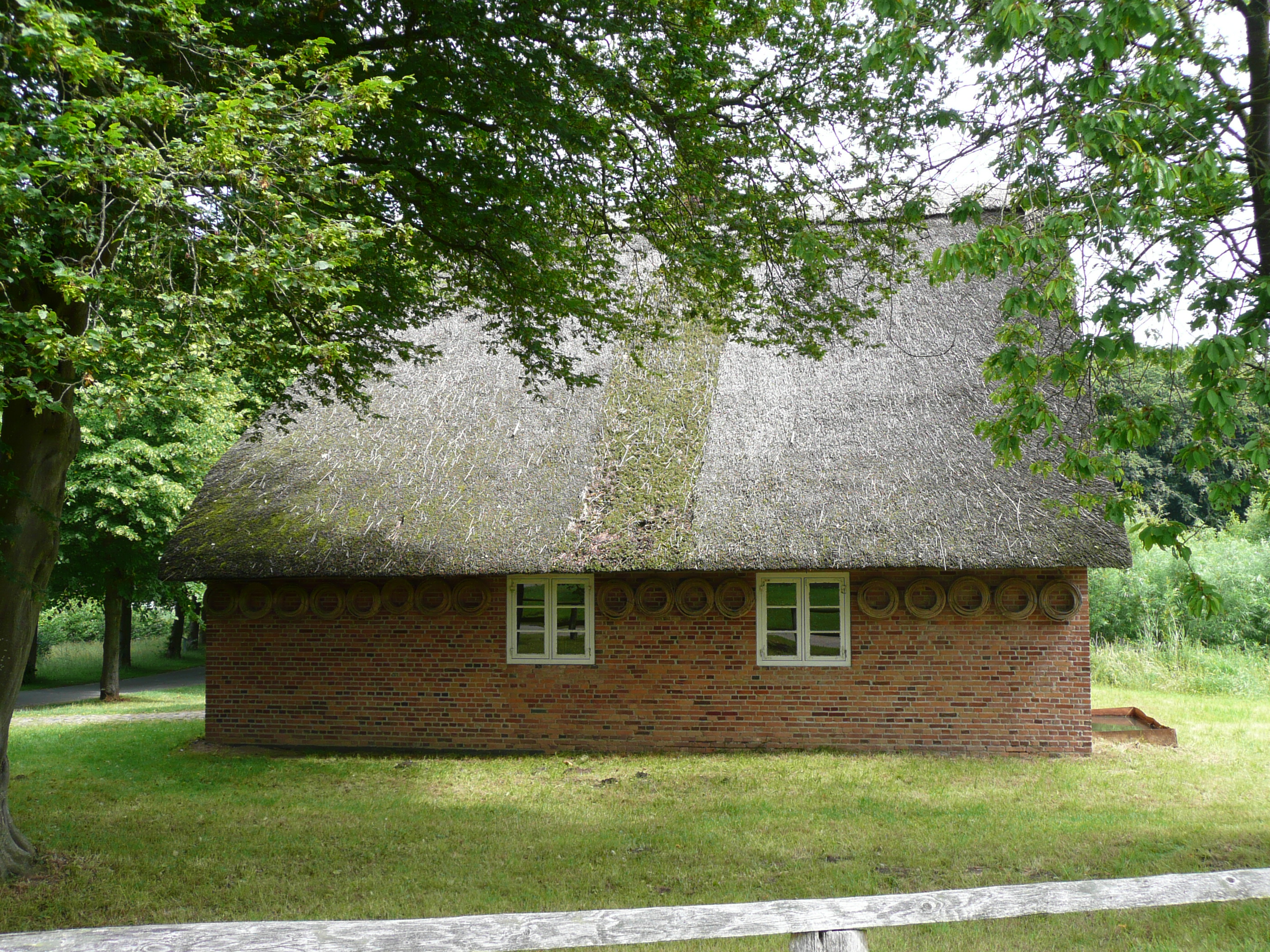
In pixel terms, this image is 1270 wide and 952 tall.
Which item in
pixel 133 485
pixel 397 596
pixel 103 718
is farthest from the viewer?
pixel 133 485

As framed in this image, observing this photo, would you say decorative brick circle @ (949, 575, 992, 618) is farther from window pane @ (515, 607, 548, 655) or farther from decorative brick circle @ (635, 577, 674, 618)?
window pane @ (515, 607, 548, 655)

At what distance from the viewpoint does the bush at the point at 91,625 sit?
34.4 meters

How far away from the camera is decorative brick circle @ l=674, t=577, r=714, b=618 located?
11562 millimetres

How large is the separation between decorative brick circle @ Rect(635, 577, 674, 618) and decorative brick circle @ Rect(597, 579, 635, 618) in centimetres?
9

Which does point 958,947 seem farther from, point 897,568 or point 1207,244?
point 897,568

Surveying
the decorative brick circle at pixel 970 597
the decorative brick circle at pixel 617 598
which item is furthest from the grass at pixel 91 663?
the decorative brick circle at pixel 970 597

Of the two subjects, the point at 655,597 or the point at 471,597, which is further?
the point at 471,597

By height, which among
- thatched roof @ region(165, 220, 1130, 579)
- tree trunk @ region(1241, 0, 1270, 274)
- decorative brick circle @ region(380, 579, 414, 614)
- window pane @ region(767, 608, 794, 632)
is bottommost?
window pane @ region(767, 608, 794, 632)

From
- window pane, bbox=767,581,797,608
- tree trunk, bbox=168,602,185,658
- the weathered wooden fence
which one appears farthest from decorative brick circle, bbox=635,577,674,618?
tree trunk, bbox=168,602,185,658

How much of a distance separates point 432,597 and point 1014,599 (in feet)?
23.8

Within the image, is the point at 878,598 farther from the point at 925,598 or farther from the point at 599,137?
the point at 599,137

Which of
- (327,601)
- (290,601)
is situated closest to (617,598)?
(327,601)

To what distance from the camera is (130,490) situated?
17438 millimetres

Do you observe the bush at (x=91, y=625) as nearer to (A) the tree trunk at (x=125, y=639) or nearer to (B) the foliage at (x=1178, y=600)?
(A) the tree trunk at (x=125, y=639)
